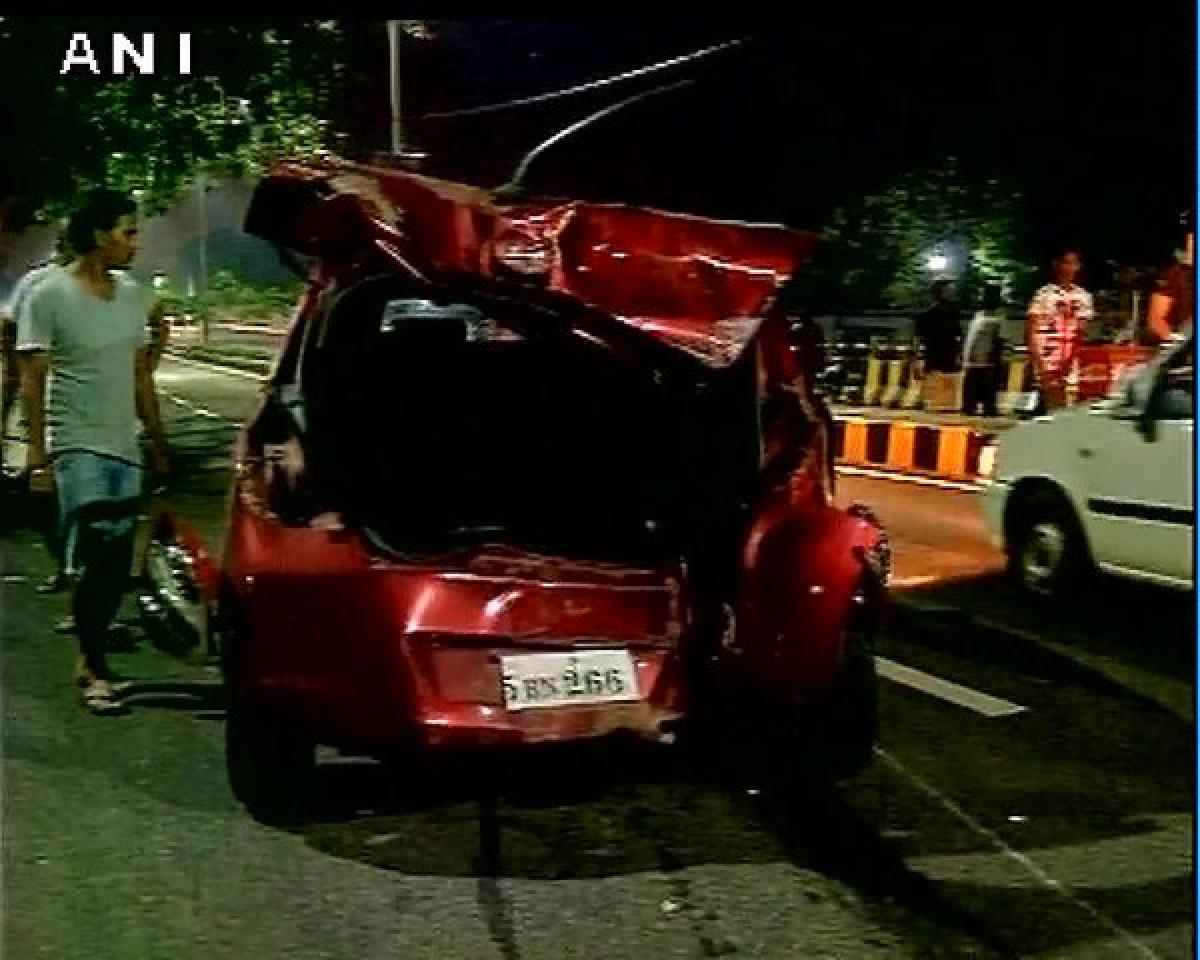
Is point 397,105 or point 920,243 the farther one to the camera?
point 920,243

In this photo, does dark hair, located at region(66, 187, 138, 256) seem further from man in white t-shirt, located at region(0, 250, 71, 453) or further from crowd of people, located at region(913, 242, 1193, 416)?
crowd of people, located at region(913, 242, 1193, 416)

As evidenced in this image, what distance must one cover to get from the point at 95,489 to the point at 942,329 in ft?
6.69

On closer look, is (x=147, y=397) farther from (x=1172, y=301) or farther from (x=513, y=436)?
(x=1172, y=301)

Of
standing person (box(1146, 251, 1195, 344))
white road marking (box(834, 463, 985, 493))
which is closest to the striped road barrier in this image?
white road marking (box(834, 463, 985, 493))

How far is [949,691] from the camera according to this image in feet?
14.5

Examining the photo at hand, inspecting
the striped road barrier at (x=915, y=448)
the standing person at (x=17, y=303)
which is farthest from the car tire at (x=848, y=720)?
the standing person at (x=17, y=303)

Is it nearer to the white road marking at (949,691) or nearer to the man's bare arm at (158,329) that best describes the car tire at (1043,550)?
the white road marking at (949,691)

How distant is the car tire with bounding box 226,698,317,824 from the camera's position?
3.86 m

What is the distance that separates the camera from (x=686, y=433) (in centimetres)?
408

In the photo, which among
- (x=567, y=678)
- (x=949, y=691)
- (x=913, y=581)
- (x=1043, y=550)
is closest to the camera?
(x=567, y=678)

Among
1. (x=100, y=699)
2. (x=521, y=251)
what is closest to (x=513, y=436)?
(x=521, y=251)

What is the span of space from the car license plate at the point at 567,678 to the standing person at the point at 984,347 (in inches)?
47.5

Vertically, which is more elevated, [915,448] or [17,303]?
[17,303]

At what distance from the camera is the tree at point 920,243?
3.97 m
